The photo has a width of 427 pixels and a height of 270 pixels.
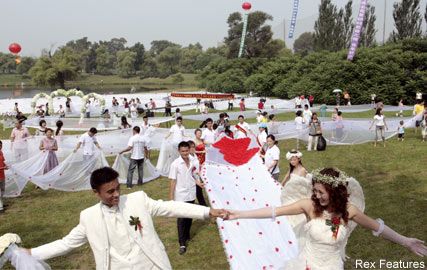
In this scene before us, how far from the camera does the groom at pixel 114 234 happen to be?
3.37 m

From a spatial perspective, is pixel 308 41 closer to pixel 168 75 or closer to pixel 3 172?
pixel 168 75

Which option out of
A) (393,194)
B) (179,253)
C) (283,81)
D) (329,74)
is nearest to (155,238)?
(179,253)

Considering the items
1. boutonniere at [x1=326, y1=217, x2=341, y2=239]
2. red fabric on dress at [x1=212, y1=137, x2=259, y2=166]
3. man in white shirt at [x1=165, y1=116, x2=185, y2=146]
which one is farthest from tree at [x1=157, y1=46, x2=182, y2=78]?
boutonniere at [x1=326, y1=217, x2=341, y2=239]

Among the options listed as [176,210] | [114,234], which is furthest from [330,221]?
[114,234]

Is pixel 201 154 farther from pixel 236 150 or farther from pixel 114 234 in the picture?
pixel 114 234

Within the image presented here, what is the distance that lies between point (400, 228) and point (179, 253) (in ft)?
15.3

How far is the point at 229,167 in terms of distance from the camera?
10.7 m

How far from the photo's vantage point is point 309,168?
13500 millimetres

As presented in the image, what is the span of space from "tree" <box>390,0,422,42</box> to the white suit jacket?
47819mm

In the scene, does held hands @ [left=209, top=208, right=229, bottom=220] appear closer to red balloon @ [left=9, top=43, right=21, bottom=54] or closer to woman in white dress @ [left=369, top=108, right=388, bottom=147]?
woman in white dress @ [left=369, top=108, right=388, bottom=147]

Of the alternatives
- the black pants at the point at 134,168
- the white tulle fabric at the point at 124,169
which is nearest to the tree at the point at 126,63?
the white tulle fabric at the point at 124,169

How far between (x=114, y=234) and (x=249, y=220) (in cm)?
420

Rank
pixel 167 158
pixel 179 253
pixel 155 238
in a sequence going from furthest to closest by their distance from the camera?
pixel 167 158 < pixel 179 253 < pixel 155 238

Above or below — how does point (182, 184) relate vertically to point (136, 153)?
above
